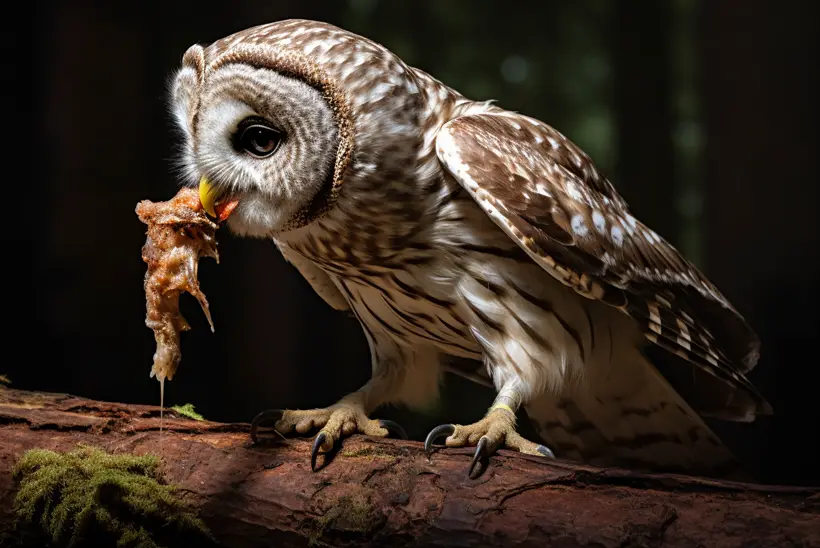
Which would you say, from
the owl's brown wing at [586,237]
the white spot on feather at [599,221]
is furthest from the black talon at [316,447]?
the white spot on feather at [599,221]

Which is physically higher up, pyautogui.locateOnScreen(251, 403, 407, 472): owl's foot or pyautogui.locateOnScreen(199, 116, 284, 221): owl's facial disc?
pyautogui.locateOnScreen(199, 116, 284, 221): owl's facial disc

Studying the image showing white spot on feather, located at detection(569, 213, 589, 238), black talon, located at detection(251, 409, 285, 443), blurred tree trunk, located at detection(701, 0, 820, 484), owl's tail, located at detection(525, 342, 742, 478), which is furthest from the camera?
blurred tree trunk, located at detection(701, 0, 820, 484)

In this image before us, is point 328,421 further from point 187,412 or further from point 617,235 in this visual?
point 617,235

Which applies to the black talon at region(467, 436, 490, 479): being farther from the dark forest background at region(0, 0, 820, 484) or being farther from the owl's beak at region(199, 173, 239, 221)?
the dark forest background at region(0, 0, 820, 484)

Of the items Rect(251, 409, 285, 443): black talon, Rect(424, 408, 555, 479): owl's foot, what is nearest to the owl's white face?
Rect(251, 409, 285, 443): black talon

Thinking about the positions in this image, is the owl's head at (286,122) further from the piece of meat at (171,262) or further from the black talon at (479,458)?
the black talon at (479,458)

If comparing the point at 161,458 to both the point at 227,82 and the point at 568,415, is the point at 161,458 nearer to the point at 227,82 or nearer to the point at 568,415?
the point at 227,82

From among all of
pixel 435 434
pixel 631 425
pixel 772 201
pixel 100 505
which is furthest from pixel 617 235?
pixel 772 201
